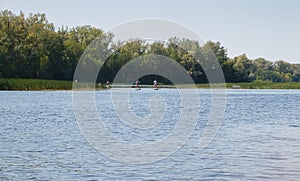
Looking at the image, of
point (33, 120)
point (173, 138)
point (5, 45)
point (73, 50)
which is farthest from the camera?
point (73, 50)

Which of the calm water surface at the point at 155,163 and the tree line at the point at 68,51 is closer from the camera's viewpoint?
the calm water surface at the point at 155,163

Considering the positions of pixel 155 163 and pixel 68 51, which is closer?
pixel 155 163

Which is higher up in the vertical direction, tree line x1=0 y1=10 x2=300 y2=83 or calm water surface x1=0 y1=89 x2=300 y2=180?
tree line x1=0 y1=10 x2=300 y2=83

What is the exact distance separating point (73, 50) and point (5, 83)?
160 feet

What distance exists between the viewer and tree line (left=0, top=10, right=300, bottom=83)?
11244 cm

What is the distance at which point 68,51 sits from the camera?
127 m

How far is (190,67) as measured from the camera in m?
146

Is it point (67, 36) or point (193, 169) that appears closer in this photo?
point (193, 169)

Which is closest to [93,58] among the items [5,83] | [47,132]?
[5,83]

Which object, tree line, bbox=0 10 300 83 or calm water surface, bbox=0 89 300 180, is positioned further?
tree line, bbox=0 10 300 83

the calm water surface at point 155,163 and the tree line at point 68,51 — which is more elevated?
the tree line at point 68,51

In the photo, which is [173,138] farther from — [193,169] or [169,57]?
[169,57]

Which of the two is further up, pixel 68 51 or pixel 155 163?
pixel 68 51

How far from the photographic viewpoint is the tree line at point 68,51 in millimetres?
112438
